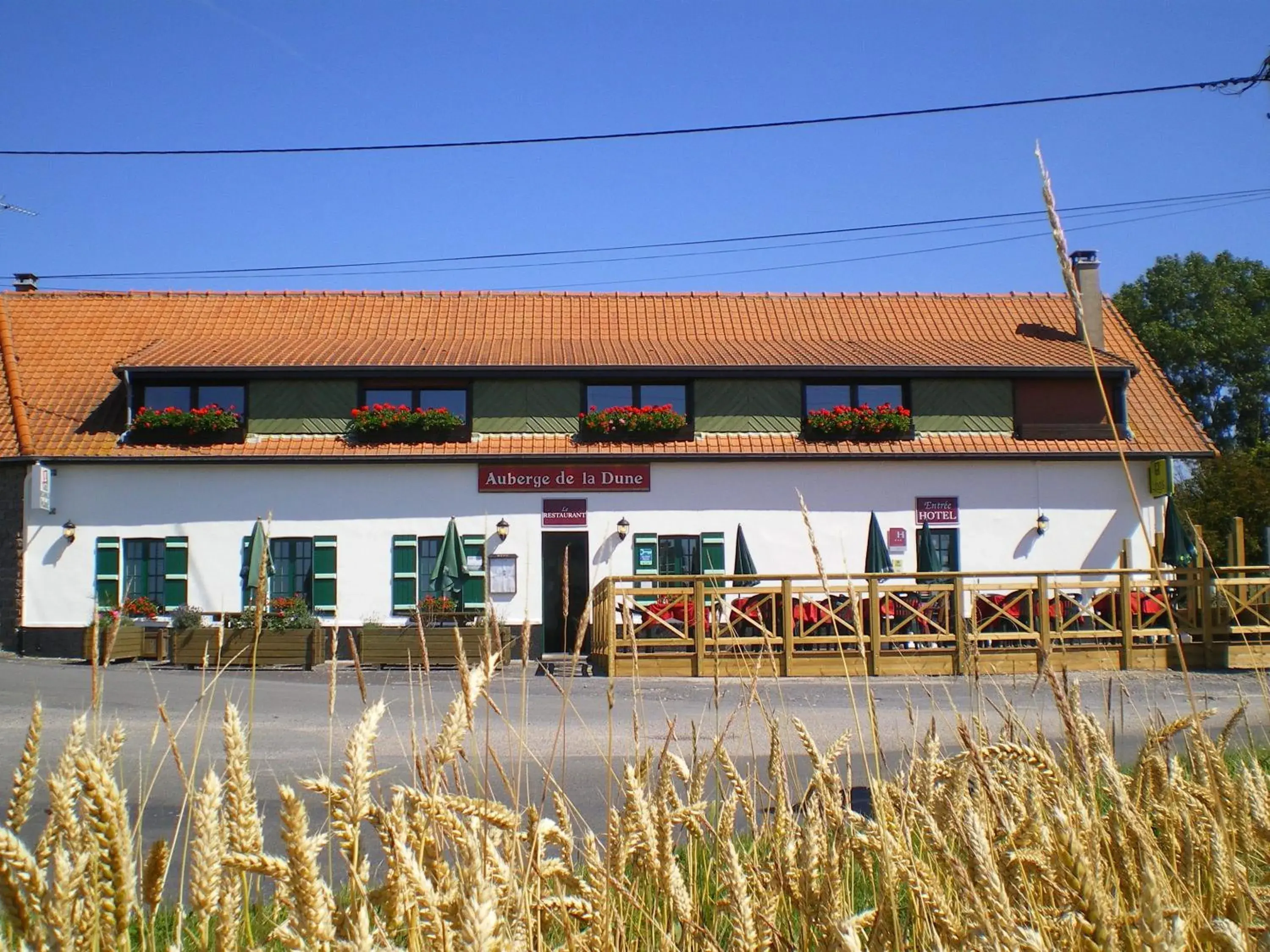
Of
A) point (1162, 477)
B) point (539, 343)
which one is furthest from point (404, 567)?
point (1162, 477)

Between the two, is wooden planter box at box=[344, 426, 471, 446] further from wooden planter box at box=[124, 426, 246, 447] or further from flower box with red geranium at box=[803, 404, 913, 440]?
flower box with red geranium at box=[803, 404, 913, 440]

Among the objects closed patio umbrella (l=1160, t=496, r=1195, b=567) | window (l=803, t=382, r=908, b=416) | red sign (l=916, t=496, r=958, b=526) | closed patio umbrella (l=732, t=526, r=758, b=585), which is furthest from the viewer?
window (l=803, t=382, r=908, b=416)

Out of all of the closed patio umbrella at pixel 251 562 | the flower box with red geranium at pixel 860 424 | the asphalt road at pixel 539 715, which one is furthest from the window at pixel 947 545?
the closed patio umbrella at pixel 251 562

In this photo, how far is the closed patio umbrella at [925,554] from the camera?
65.9 feet

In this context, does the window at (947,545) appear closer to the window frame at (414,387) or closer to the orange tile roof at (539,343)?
the orange tile roof at (539,343)

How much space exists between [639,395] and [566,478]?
244 centimetres

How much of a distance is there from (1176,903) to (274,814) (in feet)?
18.0

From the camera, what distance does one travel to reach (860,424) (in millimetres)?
23016

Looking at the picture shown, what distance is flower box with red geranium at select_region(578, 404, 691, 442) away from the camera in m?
22.7

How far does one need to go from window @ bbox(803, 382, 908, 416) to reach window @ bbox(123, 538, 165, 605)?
1235cm

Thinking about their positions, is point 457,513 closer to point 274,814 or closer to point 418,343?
point 418,343

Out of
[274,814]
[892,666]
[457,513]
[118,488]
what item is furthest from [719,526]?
[274,814]

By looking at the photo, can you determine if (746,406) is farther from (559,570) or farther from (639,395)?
(559,570)

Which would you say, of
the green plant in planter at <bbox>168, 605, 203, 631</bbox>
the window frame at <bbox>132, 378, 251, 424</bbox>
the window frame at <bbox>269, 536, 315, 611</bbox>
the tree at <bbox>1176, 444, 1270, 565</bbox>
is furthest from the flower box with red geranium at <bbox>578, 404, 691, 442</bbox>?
the tree at <bbox>1176, 444, 1270, 565</bbox>
